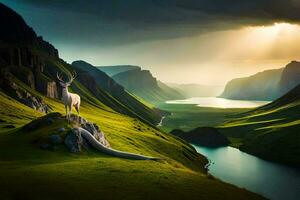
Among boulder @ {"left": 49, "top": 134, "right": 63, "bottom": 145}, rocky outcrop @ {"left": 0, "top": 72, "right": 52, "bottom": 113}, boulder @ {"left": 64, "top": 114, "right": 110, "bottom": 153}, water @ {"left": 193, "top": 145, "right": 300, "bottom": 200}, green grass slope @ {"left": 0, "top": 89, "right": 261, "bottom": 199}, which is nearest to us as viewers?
green grass slope @ {"left": 0, "top": 89, "right": 261, "bottom": 199}

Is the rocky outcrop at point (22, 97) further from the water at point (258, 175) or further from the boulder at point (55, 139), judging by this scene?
the boulder at point (55, 139)

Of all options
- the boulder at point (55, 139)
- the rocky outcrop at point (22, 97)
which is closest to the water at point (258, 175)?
the boulder at point (55, 139)

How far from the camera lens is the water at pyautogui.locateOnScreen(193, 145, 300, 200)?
113 meters

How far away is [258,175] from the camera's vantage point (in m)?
144

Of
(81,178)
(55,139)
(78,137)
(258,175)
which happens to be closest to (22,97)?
(258,175)

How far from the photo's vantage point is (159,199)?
39531 millimetres

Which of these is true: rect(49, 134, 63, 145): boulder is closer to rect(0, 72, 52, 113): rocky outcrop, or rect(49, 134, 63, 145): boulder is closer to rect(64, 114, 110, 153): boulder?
rect(64, 114, 110, 153): boulder

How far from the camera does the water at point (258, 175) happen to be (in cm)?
11344

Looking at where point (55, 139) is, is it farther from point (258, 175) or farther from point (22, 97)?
point (22, 97)

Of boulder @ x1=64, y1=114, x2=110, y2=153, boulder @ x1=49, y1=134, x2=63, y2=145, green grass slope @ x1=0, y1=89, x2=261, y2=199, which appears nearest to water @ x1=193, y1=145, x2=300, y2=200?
boulder @ x1=64, y1=114, x2=110, y2=153

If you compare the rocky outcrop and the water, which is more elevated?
the rocky outcrop

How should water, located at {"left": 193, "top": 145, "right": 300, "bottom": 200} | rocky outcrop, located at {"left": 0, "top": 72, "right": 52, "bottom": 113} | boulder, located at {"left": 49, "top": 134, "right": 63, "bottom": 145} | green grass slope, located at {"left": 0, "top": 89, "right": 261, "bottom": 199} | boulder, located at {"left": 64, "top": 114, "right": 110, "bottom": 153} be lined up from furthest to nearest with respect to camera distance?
rocky outcrop, located at {"left": 0, "top": 72, "right": 52, "bottom": 113} → water, located at {"left": 193, "top": 145, "right": 300, "bottom": 200} → boulder, located at {"left": 64, "top": 114, "right": 110, "bottom": 153} → boulder, located at {"left": 49, "top": 134, "right": 63, "bottom": 145} → green grass slope, located at {"left": 0, "top": 89, "right": 261, "bottom": 199}

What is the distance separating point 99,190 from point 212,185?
17296mm

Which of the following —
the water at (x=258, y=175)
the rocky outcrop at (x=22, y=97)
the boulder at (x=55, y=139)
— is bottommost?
the water at (x=258, y=175)
